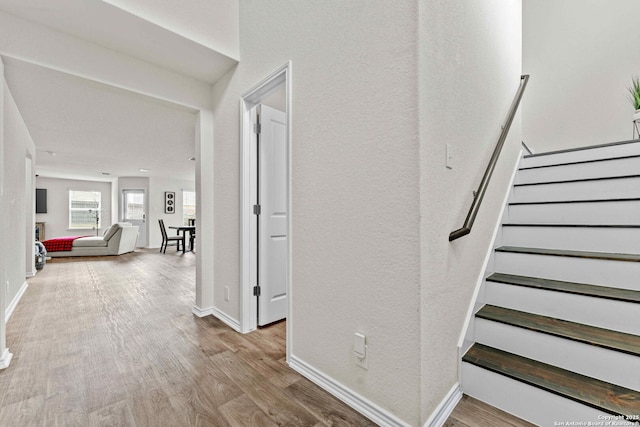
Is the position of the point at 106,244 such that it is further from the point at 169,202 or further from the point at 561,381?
the point at 561,381

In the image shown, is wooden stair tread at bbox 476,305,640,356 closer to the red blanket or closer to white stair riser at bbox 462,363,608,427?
white stair riser at bbox 462,363,608,427

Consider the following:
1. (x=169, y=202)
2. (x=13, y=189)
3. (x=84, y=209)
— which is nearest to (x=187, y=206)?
(x=169, y=202)

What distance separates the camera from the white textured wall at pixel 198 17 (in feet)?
6.06

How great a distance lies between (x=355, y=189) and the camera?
1411 mm

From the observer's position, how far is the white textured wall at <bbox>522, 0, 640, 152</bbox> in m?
3.19

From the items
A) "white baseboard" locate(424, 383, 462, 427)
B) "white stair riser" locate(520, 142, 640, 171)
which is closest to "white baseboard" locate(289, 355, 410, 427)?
"white baseboard" locate(424, 383, 462, 427)

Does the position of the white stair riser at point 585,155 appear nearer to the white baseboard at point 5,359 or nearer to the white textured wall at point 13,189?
the white baseboard at point 5,359

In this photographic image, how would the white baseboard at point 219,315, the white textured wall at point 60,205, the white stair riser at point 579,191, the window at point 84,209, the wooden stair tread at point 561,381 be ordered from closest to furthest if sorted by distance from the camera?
the wooden stair tread at point 561,381, the white stair riser at point 579,191, the white baseboard at point 219,315, the white textured wall at point 60,205, the window at point 84,209

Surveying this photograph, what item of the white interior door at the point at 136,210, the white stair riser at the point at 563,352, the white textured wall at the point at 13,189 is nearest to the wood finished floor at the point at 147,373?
the white textured wall at the point at 13,189

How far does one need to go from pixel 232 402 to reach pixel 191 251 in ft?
23.2

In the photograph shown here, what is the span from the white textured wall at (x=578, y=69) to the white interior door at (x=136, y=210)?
1027 cm

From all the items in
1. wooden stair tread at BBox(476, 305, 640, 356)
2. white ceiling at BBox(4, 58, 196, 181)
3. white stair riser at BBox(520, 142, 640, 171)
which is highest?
white ceiling at BBox(4, 58, 196, 181)

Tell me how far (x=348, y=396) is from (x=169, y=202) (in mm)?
9568

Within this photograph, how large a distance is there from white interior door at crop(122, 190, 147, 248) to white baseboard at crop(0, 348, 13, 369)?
7866 mm
